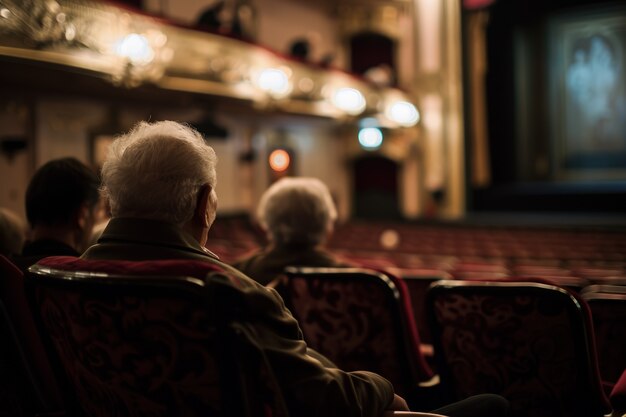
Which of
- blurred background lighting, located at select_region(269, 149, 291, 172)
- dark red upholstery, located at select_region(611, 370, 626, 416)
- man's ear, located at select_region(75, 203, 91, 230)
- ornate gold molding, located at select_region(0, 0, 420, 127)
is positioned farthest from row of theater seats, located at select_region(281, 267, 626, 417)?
blurred background lighting, located at select_region(269, 149, 291, 172)

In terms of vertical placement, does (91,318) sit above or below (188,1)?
below

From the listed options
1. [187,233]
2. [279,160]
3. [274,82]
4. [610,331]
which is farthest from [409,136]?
[187,233]

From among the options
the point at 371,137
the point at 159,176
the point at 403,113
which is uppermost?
the point at 403,113

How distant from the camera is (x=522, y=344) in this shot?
73.2 inches

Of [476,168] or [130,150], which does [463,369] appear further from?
[476,168]

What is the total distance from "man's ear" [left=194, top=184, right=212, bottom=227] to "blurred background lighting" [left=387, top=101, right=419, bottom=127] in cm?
1254

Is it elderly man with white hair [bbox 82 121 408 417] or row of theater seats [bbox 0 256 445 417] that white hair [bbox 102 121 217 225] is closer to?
elderly man with white hair [bbox 82 121 408 417]

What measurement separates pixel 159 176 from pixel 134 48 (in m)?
6.55

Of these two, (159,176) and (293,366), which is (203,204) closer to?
(159,176)

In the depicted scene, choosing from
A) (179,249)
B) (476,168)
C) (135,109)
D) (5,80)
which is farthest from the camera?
(476,168)

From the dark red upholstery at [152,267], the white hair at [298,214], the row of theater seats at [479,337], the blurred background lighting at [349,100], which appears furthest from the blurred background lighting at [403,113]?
the dark red upholstery at [152,267]

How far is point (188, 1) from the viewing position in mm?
11023

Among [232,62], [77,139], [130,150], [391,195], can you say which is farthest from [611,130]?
[130,150]

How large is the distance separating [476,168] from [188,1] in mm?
7165
